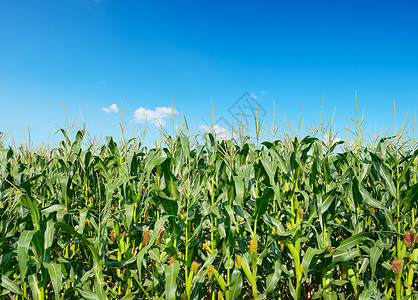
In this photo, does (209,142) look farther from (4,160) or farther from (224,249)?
(4,160)

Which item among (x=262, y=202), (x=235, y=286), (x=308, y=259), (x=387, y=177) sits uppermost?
(x=387, y=177)

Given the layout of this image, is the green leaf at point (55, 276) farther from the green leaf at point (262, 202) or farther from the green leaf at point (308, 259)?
the green leaf at point (308, 259)

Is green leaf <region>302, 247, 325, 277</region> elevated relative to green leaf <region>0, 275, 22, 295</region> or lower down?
elevated

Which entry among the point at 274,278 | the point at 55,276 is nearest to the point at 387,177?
the point at 274,278

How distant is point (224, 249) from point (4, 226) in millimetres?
2604

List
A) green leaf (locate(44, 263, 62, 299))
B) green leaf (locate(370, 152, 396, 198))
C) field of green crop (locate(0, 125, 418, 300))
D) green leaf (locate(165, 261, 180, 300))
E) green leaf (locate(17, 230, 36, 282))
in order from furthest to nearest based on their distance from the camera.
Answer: green leaf (locate(370, 152, 396, 198))
field of green crop (locate(0, 125, 418, 300))
green leaf (locate(165, 261, 180, 300))
green leaf (locate(44, 263, 62, 299))
green leaf (locate(17, 230, 36, 282))

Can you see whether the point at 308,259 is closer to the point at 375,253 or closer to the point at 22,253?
the point at 375,253

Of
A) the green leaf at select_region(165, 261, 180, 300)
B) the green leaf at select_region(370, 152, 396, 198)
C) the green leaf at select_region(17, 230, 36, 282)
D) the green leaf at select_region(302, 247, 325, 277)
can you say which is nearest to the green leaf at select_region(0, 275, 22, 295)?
the green leaf at select_region(17, 230, 36, 282)

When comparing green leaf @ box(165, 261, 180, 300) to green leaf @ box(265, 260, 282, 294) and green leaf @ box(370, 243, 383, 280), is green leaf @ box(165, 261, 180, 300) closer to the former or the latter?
green leaf @ box(265, 260, 282, 294)

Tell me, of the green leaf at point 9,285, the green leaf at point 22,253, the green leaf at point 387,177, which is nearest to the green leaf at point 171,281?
the green leaf at point 22,253

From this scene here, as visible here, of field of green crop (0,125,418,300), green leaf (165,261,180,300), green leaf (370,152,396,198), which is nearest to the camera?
green leaf (165,261,180,300)

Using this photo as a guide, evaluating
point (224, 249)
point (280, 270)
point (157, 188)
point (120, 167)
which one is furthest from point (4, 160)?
point (280, 270)

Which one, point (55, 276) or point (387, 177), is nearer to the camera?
point (55, 276)

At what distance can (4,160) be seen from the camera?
427cm
